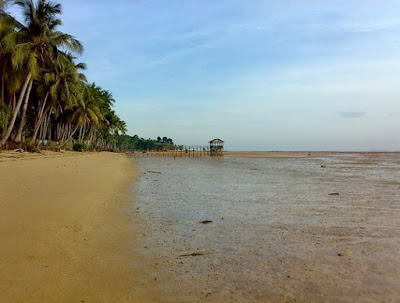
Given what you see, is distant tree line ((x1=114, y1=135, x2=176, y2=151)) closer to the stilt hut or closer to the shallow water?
the stilt hut

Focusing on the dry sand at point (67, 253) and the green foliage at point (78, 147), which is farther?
the green foliage at point (78, 147)

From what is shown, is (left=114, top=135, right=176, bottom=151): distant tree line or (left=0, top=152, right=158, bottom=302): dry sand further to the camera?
(left=114, top=135, right=176, bottom=151): distant tree line

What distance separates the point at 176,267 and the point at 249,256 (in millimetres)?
1069

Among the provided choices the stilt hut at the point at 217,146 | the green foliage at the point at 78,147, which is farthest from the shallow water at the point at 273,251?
the stilt hut at the point at 217,146

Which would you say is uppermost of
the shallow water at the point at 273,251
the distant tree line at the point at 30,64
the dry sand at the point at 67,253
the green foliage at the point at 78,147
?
the distant tree line at the point at 30,64

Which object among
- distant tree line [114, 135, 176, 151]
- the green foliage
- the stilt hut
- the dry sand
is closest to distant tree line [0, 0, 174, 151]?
the green foliage

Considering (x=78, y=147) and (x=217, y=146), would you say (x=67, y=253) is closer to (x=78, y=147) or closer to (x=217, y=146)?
(x=78, y=147)

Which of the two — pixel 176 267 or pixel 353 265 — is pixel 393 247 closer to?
pixel 353 265

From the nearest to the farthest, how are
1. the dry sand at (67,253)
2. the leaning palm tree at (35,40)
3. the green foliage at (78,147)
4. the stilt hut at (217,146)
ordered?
the dry sand at (67,253) → the leaning palm tree at (35,40) → the green foliage at (78,147) → the stilt hut at (217,146)

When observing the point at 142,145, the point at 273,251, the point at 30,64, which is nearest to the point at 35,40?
the point at 30,64

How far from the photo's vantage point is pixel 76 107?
4338 centimetres

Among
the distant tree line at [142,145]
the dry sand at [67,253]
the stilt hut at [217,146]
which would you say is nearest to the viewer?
the dry sand at [67,253]

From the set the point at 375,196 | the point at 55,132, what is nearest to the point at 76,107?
the point at 55,132

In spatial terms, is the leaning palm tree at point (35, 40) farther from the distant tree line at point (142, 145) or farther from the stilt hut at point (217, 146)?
the distant tree line at point (142, 145)
